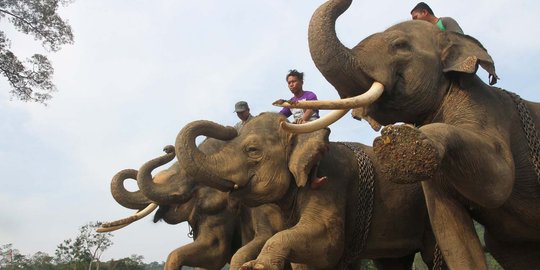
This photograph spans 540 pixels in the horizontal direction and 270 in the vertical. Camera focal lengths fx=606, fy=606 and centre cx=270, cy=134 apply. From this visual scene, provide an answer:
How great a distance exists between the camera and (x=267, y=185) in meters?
4.18

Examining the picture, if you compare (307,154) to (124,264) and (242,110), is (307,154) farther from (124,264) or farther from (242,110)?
(124,264)

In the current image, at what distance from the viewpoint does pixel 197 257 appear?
17.8ft

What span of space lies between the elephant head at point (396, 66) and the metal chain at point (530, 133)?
0.32 metres

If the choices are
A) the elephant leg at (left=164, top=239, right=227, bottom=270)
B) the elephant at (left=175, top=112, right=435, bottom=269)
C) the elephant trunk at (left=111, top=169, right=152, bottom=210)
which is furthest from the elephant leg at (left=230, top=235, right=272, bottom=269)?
the elephant trunk at (left=111, top=169, right=152, bottom=210)

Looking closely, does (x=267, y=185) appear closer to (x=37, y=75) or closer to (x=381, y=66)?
(x=381, y=66)

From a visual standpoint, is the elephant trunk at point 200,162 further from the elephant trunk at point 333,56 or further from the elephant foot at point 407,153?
the elephant foot at point 407,153

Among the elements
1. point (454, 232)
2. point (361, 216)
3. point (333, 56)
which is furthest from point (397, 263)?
point (333, 56)

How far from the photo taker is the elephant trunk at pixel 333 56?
3227 millimetres

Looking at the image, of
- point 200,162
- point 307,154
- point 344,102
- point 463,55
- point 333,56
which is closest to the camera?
point 344,102

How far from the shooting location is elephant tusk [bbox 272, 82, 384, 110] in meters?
2.84

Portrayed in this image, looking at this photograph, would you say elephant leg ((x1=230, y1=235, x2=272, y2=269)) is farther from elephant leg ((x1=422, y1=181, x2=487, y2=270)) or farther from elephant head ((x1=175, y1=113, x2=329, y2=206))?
elephant leg ((x1=422, y1=181, x2=487, y2=270))

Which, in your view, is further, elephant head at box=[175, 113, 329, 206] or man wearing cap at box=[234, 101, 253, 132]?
man wearing cap at box=[234, 101, 253, 132]

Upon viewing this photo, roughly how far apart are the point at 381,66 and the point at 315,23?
427 millimetres

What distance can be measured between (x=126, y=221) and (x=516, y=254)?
331cm
